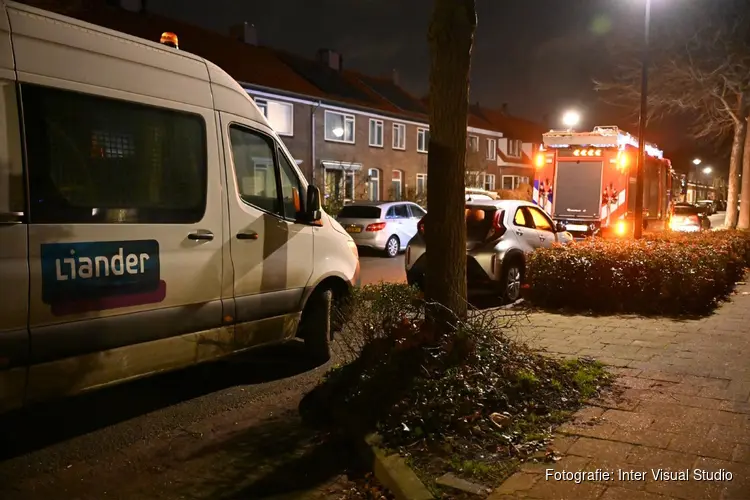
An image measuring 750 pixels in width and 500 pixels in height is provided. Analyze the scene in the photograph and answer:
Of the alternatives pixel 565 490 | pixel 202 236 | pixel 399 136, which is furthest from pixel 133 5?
pixel 565 490

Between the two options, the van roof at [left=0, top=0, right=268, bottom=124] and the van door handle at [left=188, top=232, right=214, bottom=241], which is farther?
the van door handle at [left=188, top=232, right=214, bottom=241]

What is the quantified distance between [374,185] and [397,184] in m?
1.74

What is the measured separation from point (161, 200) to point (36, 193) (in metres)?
0.92

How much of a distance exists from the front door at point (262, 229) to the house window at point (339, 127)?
2476 cm

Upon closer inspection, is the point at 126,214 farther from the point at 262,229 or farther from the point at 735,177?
the point at 735,177

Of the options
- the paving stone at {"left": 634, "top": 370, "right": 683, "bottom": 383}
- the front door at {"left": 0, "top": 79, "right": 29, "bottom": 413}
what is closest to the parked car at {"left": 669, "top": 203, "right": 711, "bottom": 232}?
the paving stone at {"left": 634, "top": 370, "right": 683, "bottom": 383}

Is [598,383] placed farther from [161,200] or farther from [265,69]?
[265,69]

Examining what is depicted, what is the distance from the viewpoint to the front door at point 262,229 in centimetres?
542

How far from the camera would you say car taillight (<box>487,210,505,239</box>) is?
32.8 feet

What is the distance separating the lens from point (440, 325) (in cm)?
530

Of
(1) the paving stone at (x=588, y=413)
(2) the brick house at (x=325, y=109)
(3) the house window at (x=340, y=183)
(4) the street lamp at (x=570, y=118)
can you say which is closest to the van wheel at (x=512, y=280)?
(1) the paving stone at (x=588, y=413)

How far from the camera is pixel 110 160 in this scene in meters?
4.53

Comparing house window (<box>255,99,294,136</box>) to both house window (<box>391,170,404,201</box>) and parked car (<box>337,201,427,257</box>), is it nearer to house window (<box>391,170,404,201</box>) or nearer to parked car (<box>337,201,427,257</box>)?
house window (<box>391,170,404,201</box>)

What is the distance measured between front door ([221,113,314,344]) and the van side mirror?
3.9 inches
